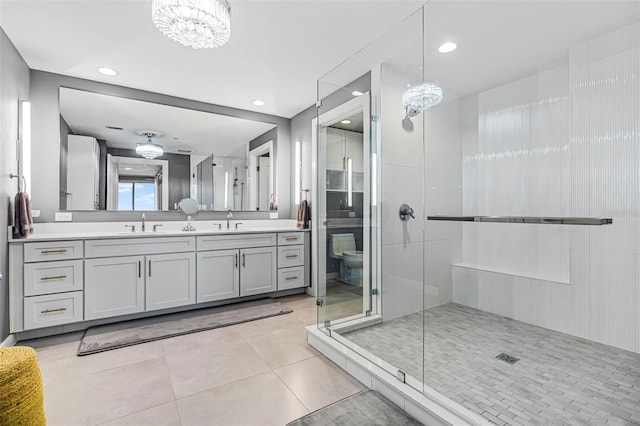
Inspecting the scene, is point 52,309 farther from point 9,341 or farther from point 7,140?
point 7,140

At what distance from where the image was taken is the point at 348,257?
9.63 ft

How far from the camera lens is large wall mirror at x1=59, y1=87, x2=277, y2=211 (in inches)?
119

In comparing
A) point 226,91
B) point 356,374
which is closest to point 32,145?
point 226,91

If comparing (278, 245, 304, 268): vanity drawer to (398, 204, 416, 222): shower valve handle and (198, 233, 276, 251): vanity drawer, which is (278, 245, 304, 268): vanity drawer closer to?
(198, 233, 276, 251): vanity drawer

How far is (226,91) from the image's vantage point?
3.37m

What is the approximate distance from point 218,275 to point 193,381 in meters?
1.47

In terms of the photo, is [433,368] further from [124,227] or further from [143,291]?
[124,227]

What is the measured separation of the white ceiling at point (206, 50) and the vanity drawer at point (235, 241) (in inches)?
64.5

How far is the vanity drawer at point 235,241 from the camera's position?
126 inches

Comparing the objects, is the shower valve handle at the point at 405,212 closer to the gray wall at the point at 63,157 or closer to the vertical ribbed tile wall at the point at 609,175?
the vertical ribbed tile wall at the point at 609,175

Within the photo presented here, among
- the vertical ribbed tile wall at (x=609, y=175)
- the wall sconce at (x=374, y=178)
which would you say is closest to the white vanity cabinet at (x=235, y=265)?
the wall sconce at (x=374, y=178)

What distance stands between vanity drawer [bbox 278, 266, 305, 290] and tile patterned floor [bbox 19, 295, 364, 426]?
111cm

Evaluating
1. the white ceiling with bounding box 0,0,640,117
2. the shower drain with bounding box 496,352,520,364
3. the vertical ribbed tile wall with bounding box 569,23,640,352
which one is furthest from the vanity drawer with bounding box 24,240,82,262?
the vertical ribbed tile wall with bounding box 569,23,640,352

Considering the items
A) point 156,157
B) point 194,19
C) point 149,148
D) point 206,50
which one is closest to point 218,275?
point 156,157
